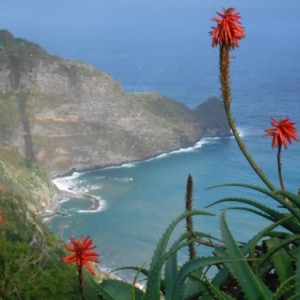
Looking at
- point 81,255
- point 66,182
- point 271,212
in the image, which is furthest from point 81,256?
point 66,182

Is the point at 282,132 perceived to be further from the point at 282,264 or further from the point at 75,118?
the point at 75,118

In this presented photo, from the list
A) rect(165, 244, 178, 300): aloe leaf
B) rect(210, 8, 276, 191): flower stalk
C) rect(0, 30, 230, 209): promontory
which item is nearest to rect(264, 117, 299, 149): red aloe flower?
rect(210, 8, 276, 191): flower stalk

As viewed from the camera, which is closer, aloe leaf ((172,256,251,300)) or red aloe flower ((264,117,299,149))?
aloe leaf ((172,256,251,300))

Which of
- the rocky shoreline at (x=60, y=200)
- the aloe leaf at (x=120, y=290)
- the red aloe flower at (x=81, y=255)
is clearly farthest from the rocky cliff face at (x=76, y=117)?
the red aloe flower at (x=81, y=255)

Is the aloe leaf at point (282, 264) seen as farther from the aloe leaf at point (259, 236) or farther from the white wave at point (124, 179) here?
the white wave at point (124, 179)

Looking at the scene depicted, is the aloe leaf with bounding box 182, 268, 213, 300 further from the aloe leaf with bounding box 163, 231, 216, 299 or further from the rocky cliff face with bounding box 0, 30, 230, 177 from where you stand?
the rocky cliff face with bounding box 0, 30, 230, 177

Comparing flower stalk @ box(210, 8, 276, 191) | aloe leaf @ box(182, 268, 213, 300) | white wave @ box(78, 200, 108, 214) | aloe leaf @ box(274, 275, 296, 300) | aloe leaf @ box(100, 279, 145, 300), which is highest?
flower stalk @ box(210, 8, 276, 191)
